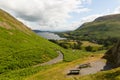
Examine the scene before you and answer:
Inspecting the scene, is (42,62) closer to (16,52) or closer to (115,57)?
(16,52)

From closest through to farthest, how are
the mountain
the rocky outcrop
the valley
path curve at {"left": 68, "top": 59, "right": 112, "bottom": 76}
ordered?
the valley, path curve at {"left": 68, "top": 59, "right": 112, "bottom": 76}, the rocky outcrop, the mountain

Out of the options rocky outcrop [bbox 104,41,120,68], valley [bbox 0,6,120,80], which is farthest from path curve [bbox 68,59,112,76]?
rocky outcrop [bbox 104,41,120,68]

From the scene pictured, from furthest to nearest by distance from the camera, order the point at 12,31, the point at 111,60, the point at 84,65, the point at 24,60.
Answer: the point at 12,31
the point at 24,60
the point at 111,60
the point at 84,65

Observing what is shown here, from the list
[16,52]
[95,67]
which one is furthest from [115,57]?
[16,52]

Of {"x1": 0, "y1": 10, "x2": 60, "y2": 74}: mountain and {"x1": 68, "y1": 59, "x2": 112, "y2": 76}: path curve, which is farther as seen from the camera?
{"x1": 0, "y1": 10, "x2": 60, "y2": 74}: mountain

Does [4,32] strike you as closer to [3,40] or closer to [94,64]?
[3,40]

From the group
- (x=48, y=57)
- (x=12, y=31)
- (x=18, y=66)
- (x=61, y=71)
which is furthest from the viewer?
(x=12, y=31)

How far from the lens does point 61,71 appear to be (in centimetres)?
6600

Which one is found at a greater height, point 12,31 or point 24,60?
point 12,31

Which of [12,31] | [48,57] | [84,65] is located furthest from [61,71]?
[12,31]

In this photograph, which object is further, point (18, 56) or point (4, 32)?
point (4, 32)

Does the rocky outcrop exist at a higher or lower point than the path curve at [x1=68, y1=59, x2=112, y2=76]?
higher

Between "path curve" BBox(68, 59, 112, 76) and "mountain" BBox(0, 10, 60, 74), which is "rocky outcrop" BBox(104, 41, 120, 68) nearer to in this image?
"path curve" BBox(68, 59, 112, 76)

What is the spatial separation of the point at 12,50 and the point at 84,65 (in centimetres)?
8305
